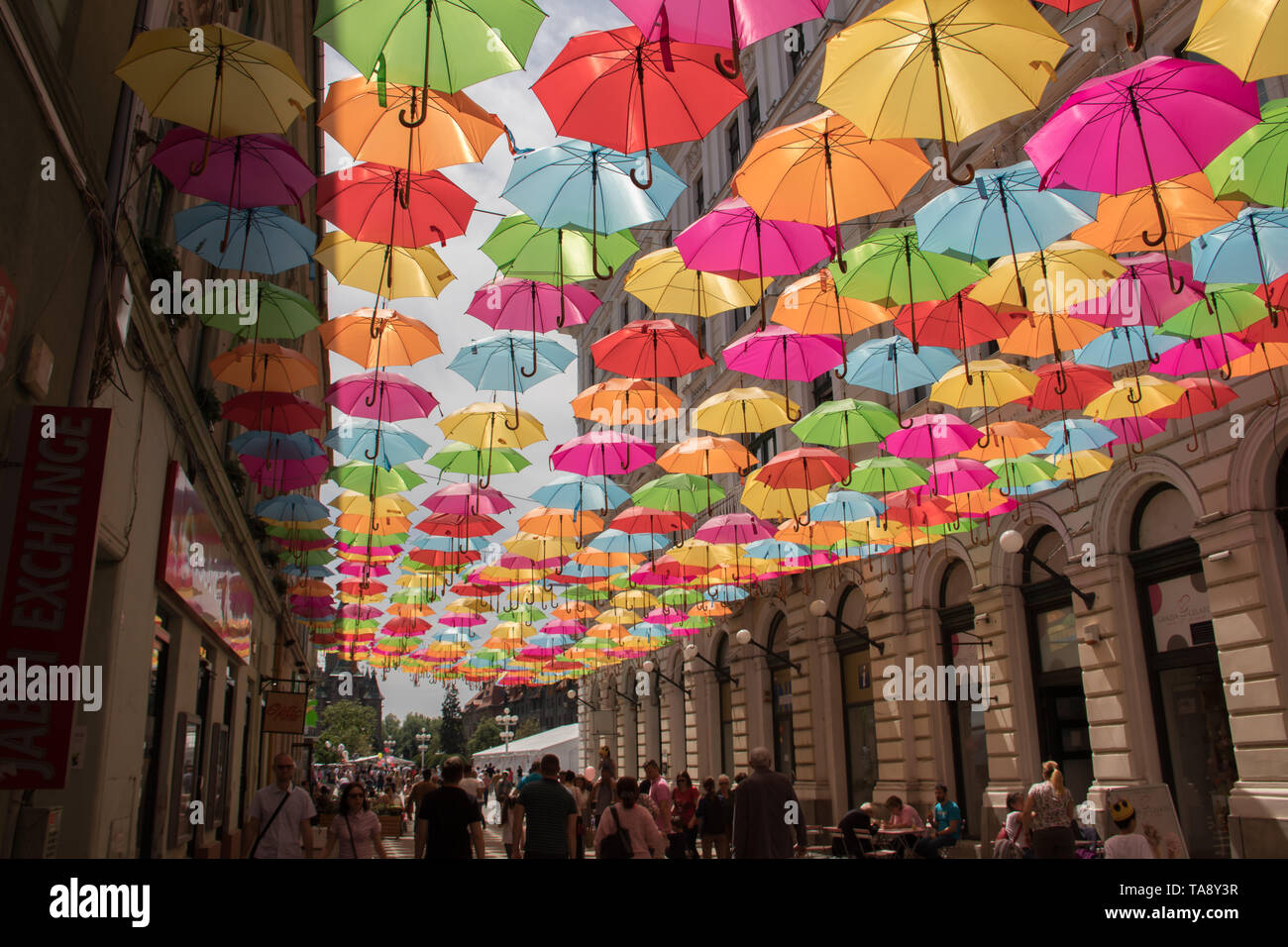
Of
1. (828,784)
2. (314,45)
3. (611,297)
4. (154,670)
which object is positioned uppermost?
(611,297)

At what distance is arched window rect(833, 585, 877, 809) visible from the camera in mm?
21797

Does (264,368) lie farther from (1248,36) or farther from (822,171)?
(1248,36)

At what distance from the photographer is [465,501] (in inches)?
655

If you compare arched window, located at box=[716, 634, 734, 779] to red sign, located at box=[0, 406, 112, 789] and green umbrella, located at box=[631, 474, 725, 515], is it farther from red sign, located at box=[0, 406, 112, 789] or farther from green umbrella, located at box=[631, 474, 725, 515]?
red sign, located at box=[0, 406, 112, 789]

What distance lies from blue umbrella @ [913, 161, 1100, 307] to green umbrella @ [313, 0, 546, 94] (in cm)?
456

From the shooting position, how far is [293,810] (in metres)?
8.73

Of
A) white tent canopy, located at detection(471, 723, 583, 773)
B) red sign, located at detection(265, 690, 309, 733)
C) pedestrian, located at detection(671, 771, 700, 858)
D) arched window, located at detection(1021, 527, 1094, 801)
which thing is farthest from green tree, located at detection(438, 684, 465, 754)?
arched window, located at detection(1021, 527, 1094, 801)

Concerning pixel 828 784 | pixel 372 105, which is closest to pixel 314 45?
pixel 372 105

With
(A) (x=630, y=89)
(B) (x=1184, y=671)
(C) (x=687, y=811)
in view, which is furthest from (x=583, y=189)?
(C) (x=687, y=811)

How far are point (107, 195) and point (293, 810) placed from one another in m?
5.72

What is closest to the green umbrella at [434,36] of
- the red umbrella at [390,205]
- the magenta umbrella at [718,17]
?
the magenta umbrella at [718,17]

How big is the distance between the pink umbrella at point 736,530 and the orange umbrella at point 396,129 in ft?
35.1
